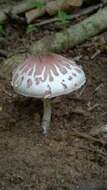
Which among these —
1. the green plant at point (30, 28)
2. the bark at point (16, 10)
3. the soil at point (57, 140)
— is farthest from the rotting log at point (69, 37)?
the bark at point (16, 10)

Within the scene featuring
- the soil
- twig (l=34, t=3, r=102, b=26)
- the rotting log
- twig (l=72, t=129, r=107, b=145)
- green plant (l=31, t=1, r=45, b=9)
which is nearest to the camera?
the soil

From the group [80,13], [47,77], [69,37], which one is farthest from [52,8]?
[47,77]

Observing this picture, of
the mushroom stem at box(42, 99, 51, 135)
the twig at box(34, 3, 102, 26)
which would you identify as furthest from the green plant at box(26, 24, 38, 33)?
the mushroom stem at box(42, 99, 51, 135)

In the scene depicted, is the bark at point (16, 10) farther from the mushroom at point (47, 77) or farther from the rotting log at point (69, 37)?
the mushroom at point (47, 77)

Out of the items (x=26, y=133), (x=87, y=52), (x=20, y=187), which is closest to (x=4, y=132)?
(x=26, y=133)

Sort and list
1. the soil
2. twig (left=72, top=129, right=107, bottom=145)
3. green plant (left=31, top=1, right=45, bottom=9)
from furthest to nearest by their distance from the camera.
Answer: green plant (left=31, top=1, right=45, bottom=9) < twig (left=72, top=129, right=107, bottom=145) < the soil

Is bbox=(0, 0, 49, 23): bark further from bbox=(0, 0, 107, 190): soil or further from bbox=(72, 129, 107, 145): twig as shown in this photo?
bbox=(72, 129, 107, 145): twig
